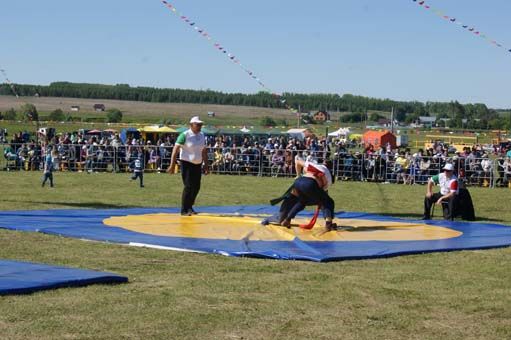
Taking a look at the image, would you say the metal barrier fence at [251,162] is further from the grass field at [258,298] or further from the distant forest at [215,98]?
the distant forest at [215,98]

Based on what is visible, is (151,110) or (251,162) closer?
(251,162)

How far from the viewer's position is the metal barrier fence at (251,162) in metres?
24.8

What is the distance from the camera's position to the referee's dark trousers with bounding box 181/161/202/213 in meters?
12.7

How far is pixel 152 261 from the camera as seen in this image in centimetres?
843

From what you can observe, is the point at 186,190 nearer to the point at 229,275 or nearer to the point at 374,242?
the point at 374,242

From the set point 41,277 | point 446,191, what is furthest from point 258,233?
point 446,191

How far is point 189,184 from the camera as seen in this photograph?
504 inches

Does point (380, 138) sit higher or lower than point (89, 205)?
higher

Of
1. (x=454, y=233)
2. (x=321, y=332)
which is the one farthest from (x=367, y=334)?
(x=454, y=233)

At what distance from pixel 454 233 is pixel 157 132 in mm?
24529

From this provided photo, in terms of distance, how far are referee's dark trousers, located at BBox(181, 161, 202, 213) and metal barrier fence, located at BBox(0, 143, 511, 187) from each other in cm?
1259

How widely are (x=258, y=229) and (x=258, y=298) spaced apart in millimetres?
4210

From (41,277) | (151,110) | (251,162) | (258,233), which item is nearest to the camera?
(41,277)

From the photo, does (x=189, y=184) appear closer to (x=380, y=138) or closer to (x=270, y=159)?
(x=270, y=159)
